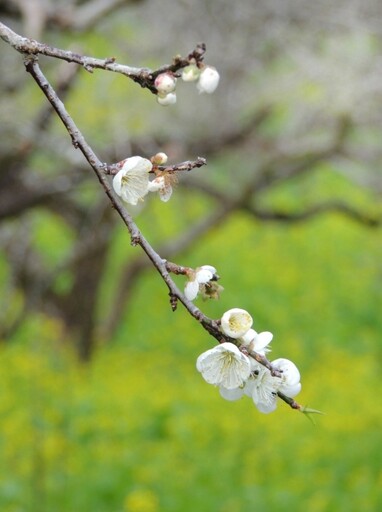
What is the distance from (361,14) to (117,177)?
20.1 feet

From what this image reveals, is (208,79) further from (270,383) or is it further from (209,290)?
(270,383)

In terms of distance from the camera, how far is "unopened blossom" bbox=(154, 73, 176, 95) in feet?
3.91

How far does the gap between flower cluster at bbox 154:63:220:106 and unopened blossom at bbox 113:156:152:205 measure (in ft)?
0.27

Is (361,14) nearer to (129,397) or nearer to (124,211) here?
(129,397)

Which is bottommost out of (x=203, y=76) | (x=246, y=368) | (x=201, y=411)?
(x=246, y=368)

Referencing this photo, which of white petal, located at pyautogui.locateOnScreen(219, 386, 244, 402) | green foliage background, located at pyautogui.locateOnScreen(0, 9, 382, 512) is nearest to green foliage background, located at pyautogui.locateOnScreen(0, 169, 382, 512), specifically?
green foliage background, located at pyautogui.locateOnScreen(0, 9, 382, 512)

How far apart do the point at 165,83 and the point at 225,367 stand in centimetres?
36

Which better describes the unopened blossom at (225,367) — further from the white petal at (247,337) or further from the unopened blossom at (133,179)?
the unopened blossom at (133,179)

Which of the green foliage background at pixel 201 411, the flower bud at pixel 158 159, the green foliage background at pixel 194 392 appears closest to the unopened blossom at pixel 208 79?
the flower bud at pixel 158 159

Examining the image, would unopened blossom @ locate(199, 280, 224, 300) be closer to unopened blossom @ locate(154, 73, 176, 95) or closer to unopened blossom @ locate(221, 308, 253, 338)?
unopened blossom @ locate(221, 308, 253, 338)

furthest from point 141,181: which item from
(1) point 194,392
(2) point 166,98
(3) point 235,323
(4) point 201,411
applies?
(1) point 194,392

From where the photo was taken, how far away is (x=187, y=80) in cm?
128

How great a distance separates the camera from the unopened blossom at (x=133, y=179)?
1198mm

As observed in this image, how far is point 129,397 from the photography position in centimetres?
796
